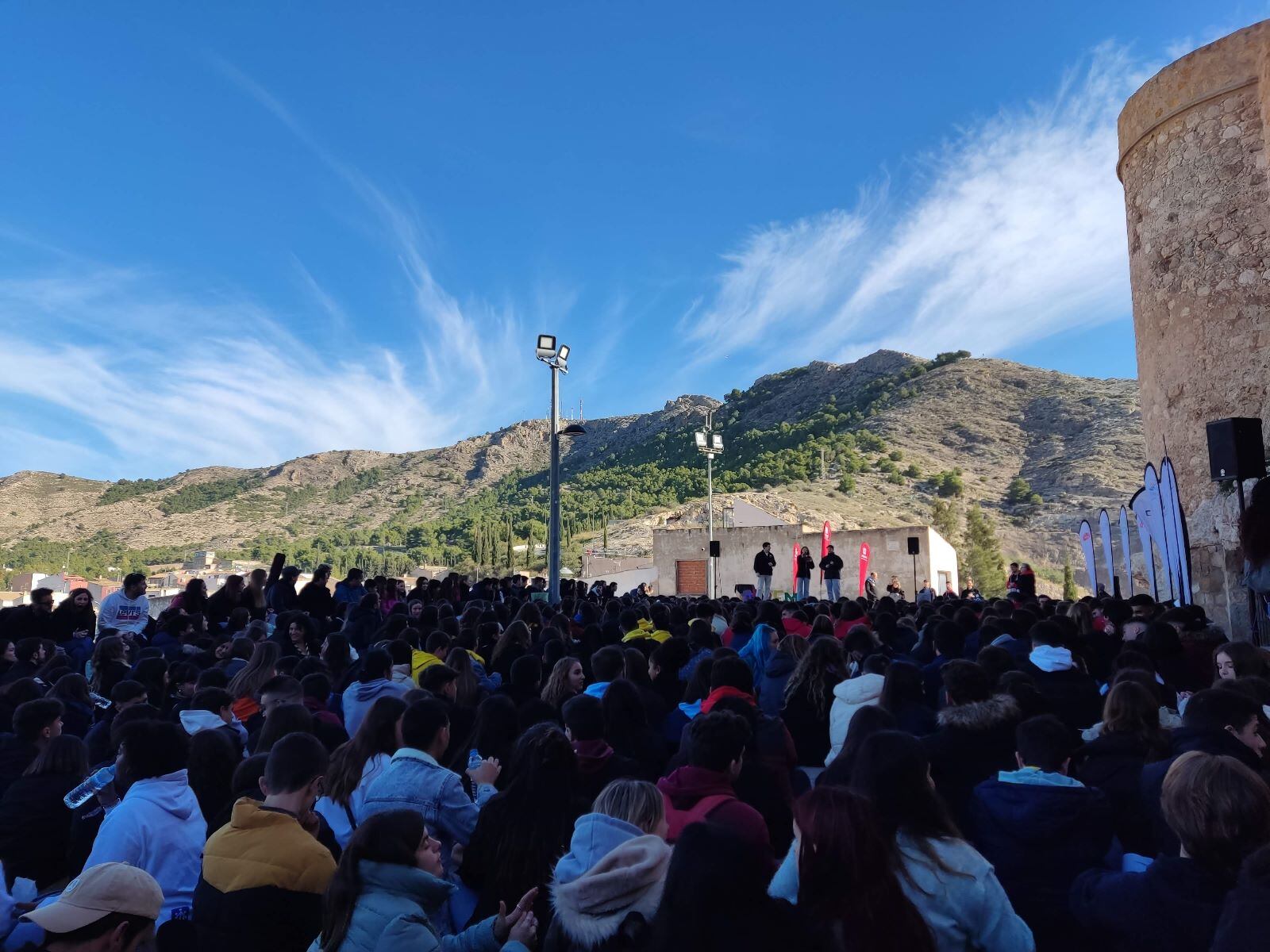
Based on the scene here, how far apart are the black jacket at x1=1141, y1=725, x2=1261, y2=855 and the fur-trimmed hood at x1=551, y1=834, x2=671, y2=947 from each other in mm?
2502

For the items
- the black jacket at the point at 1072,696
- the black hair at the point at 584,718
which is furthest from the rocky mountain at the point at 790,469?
the black hair at the point at 584,718

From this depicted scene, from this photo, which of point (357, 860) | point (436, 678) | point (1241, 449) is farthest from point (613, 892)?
point (1241, 449)

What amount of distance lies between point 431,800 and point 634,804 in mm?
1350

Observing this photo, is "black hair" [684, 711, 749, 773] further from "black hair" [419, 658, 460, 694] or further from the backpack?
"black hair" [419, 658, 460, 694]

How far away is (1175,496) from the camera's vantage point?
12.4m

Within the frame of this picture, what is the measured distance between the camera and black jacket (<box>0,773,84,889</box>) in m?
4.11

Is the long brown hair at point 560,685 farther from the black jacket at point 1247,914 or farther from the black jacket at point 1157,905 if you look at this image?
Answer: the black jacket at point 1247,914

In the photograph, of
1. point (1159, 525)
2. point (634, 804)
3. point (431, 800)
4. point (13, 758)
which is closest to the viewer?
point (634, 804)

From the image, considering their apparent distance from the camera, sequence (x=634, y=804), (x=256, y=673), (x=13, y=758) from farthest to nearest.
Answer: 1. (x=256, y=673)
2. (x=13, y=758)
3. (x=634, y=804)

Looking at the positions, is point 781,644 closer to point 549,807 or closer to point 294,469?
point 549,807

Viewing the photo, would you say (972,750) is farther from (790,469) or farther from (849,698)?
(790,469)

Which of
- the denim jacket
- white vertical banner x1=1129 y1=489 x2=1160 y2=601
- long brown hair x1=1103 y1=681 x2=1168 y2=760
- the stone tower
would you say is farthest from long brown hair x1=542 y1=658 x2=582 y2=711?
white vertical banner x1=1129 y1=489 x2=1160 y2=601

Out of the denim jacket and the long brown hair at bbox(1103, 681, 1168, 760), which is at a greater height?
the long brown hair at bbox(1103, 681, 1168, 760)

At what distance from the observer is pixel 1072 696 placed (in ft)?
19.7
